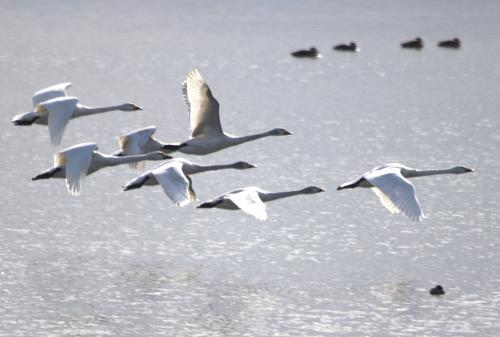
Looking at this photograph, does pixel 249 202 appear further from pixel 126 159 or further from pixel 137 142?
pixel 137 142

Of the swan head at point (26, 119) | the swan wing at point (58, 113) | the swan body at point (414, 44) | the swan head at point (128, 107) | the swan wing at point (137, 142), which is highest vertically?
the swan wing at point (58, 113)

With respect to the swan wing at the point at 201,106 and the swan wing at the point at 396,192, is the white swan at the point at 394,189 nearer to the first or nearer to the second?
the swan wing at the point at 396,192

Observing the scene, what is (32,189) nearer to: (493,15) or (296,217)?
(296,217)

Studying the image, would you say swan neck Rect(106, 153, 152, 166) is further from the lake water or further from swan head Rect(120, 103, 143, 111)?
swan head Rect(120, 103, 143, 111)

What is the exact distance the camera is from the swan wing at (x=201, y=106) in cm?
1675

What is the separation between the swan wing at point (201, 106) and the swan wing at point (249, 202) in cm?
162

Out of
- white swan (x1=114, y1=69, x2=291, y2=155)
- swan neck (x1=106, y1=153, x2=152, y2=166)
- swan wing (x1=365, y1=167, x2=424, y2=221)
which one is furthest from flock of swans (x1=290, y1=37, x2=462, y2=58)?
swan wing (x1=365, y1=167, x2=424, y2=221)

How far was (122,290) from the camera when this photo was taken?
14.8m

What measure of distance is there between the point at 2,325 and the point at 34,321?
0.97 ft

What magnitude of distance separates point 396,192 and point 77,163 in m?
3.19

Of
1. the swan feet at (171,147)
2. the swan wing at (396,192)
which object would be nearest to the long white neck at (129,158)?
the swan feet at (171,147)

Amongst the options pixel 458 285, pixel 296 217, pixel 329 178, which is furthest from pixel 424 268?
pixel 329 178

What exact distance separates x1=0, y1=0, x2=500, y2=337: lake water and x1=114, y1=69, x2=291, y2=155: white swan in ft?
2.73

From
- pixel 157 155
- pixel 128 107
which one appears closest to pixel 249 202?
pixel 157 155
